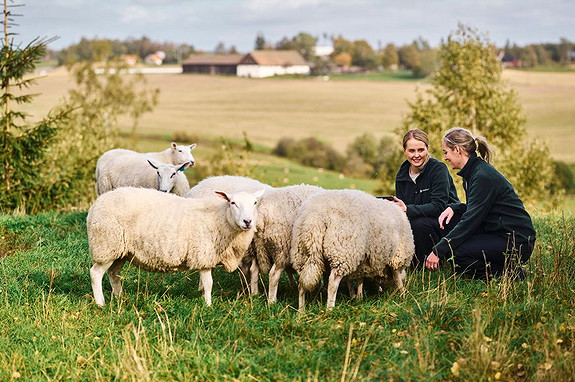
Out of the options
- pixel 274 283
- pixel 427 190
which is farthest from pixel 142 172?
pixel 427 190

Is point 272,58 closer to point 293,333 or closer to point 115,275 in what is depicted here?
point 115,275

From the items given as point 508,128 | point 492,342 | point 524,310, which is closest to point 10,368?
point 492,342

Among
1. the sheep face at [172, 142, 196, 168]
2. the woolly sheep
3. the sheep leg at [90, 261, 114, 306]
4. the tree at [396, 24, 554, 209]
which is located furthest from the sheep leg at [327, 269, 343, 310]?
A: the tree at [396, 24, 554, 209]

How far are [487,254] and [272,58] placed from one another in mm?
89359

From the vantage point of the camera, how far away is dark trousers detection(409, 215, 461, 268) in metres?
8.12

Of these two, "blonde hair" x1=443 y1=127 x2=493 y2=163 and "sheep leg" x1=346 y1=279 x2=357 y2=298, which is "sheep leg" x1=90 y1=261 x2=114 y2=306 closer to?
"sheep leg" x1=346 y1=279 x2=357 y2=298

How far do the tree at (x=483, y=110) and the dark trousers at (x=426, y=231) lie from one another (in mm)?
20203

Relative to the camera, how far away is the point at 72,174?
1631 centimetres

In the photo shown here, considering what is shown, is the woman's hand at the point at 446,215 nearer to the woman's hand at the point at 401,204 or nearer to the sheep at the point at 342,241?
the woman's hand at the point at 401,204

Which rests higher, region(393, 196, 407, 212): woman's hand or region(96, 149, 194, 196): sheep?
region(393, 196, 407, 212): woman's hand

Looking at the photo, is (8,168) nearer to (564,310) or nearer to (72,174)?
(72,174)

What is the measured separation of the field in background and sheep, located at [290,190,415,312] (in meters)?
43.0

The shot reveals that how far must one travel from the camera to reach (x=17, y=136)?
47.9 feet

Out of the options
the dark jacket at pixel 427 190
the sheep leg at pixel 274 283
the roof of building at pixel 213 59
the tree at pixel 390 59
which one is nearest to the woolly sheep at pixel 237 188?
the sheep leg at pixel 274 283
